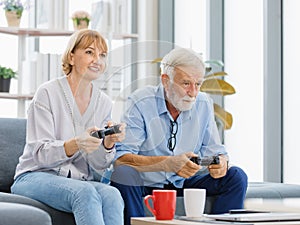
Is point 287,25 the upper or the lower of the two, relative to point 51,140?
upper

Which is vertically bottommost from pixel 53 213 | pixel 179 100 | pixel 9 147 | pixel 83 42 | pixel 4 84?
pixel 53 213

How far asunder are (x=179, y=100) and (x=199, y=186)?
40 centimetres

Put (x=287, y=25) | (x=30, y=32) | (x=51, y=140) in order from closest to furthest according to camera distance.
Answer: (x=51, y=140) < (x=287, y=25) < (x=30, y=32)

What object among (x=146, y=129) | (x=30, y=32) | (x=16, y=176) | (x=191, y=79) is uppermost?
(x=30, y=32)

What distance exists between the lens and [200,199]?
2172 mm

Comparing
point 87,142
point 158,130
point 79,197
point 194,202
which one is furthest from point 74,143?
point 194,202

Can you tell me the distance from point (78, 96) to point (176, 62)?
1.45ft

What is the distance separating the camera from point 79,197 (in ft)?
8.75

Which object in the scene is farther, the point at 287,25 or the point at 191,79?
the point at 287,25

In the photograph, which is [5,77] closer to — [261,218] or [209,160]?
[209,160]

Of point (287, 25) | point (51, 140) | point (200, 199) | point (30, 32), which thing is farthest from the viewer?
point (30, 32)

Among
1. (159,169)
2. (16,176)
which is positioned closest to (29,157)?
(16,176)

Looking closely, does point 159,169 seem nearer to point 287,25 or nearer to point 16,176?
point 16,176

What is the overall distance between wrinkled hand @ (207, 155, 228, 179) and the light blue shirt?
0.24ft
